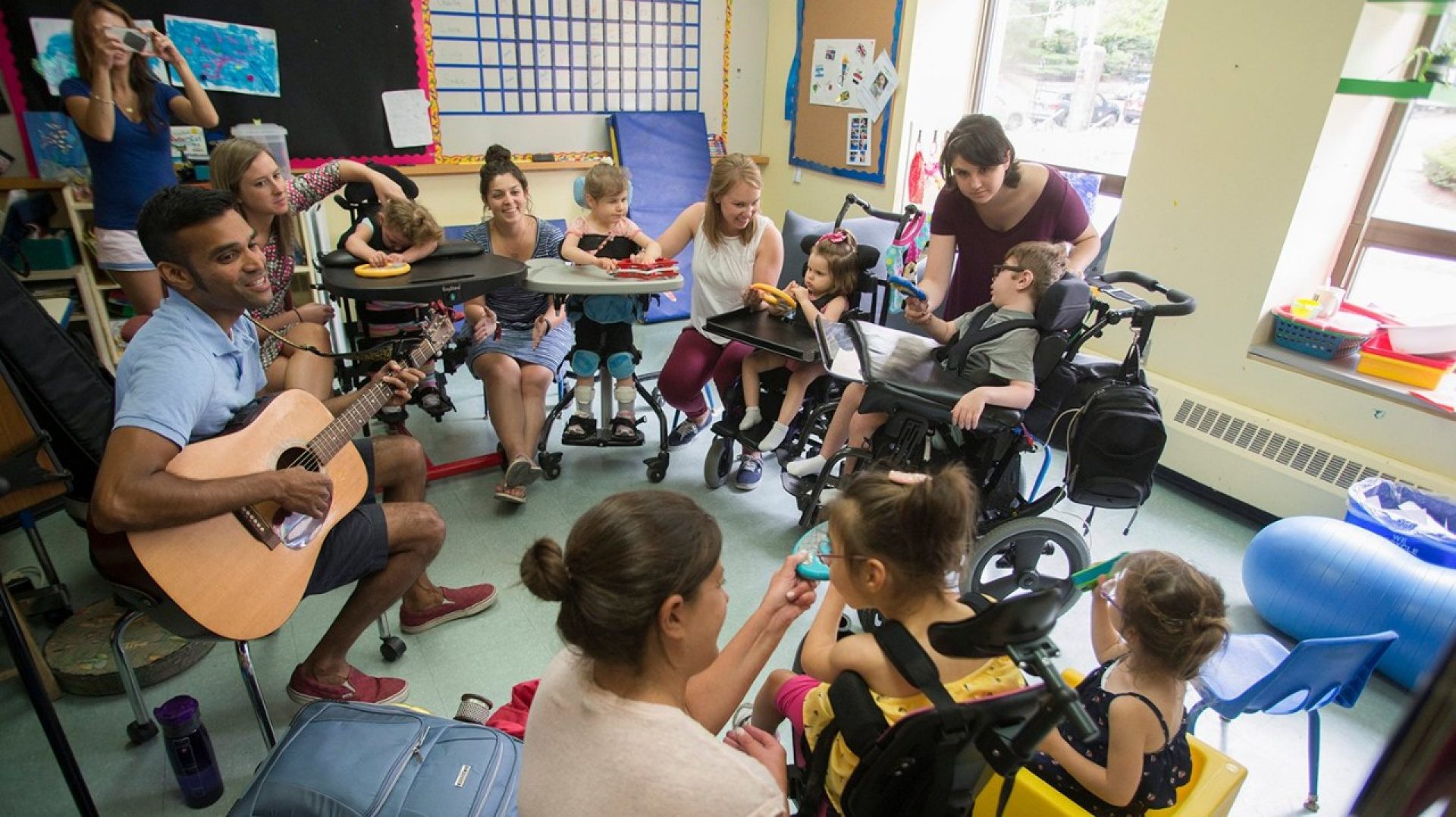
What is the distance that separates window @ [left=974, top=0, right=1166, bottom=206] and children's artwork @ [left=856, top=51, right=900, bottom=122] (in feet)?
1.83

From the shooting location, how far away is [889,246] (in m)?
3.64

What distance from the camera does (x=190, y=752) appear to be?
5.53 feet

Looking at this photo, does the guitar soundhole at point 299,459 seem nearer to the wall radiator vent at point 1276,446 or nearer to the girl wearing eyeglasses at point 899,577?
the girl wearing eyeglasses at point 899,577

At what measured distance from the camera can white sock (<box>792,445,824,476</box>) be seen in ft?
9.16

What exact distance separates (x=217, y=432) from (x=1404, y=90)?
2.00 metres

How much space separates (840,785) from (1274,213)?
110 inches

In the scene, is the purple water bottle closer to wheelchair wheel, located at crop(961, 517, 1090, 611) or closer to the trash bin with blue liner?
wheelchair wheel, located at crop(961, 517, 1090, 611)

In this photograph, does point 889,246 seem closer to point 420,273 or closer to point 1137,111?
point 1137,111

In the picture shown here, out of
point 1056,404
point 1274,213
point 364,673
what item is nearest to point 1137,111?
point 1274,213

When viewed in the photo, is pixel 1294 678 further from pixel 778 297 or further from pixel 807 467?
pixel 778 297

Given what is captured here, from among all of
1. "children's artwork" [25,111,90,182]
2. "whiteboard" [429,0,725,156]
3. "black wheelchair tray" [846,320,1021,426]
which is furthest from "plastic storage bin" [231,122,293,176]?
"black wheelchair tray" [846,320,1021,426]

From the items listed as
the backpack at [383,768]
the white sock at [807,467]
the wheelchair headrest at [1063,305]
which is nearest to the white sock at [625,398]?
the white sock at [807,467]

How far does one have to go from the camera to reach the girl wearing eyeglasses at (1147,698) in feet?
4.22

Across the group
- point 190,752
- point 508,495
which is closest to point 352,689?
point 190,752
